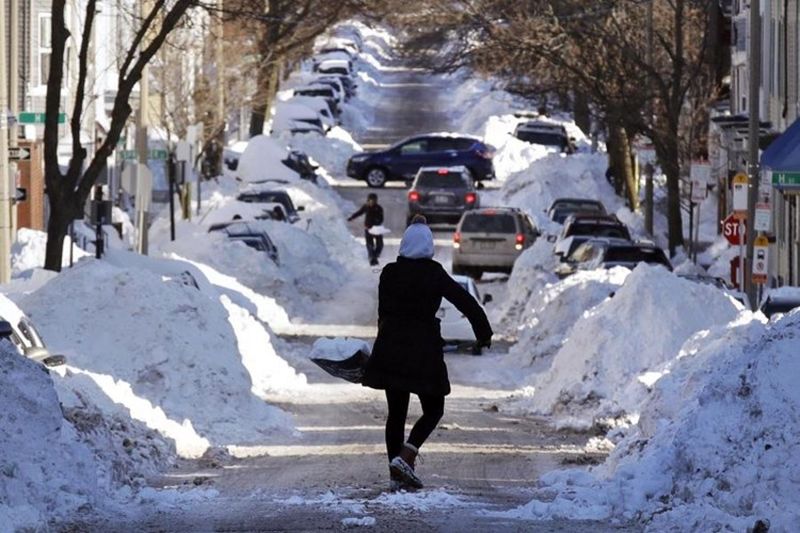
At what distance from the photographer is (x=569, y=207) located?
55812mm

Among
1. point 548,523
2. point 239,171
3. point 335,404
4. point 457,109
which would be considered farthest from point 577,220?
point 457,109

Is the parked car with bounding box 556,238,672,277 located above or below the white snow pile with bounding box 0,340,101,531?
below

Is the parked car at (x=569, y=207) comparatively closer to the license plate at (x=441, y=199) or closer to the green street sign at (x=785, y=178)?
the license plate at (x=441, y=199)

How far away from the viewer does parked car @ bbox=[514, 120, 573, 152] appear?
76.9m

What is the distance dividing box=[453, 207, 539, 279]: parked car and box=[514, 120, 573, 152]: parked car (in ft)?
107

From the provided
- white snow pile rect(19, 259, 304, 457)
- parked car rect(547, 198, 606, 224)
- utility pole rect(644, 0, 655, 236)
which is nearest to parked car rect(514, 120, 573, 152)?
parked car rect(547, 198, 606, 224)

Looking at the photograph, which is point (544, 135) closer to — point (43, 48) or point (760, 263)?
point (43, 48)

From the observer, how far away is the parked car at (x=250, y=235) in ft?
130

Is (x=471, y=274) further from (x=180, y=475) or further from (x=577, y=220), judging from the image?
(x=180, y=475)

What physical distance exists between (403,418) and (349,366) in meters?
1.23

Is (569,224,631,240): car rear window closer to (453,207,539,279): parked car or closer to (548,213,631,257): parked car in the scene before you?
(548,213,631,257): parked car

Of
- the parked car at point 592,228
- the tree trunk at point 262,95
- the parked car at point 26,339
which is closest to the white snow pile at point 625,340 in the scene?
the parked car at point 26,339

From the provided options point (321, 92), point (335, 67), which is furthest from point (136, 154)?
point (335, 67)

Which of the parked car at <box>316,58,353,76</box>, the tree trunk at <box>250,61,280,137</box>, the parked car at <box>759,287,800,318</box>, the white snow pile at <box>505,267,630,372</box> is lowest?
the white snow pile at <box>505,267,630,372</box>
